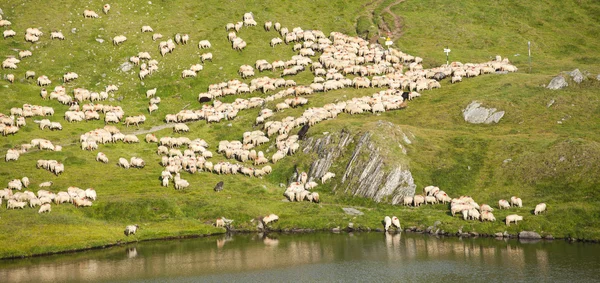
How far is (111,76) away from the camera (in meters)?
132

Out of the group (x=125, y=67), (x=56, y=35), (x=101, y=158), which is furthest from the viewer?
(x=56, y=35)

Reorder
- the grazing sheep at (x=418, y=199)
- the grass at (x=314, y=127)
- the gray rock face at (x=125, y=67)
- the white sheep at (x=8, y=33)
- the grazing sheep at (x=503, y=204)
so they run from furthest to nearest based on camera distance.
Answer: the white sheep at (x=8, y=33) < the gray rock face at (x=125, y=67) < the grazing sheep at (x=418, y=199) < the grass at (x=314, y=127) < the grazing sheep at (x=503, y=204)

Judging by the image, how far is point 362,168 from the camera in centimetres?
8606

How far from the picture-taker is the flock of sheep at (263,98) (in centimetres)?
9500

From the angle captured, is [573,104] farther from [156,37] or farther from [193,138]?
[156,37]

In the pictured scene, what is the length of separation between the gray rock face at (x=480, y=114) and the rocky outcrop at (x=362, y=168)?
20697 millimetres

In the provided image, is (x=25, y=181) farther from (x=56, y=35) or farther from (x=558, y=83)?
(x=558, y=83)

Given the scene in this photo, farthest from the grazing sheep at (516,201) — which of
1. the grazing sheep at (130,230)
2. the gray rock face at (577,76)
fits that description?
the grazing sheep at (130,230)

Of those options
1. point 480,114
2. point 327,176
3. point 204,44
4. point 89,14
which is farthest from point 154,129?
point 480,114

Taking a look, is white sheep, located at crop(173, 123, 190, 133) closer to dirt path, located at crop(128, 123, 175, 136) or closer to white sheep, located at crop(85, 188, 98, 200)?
dirt path, located at crop(128, 123, 175, 136)

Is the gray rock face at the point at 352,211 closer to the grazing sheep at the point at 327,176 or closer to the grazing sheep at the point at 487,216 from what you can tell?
the grazing sheep at the point at 327,176

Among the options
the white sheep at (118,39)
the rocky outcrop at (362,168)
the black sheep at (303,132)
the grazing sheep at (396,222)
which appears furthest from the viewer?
the white sheep at (118,39)

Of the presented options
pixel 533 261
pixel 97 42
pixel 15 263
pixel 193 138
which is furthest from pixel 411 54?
pixel 15 263

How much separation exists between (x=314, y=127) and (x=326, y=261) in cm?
3786
